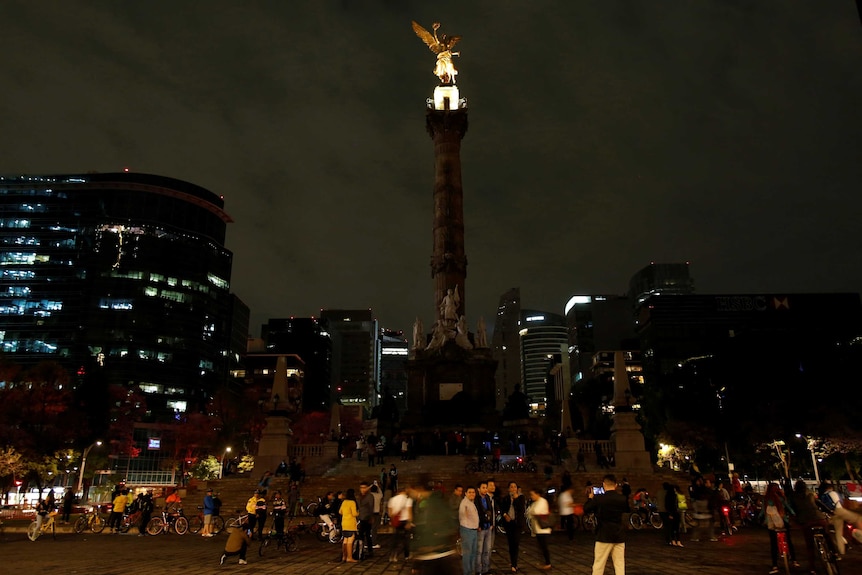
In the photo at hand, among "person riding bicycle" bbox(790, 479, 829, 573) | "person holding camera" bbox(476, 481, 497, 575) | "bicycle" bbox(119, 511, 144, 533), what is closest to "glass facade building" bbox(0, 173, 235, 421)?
"bicycle" bbox(119, 511, 144, 533)

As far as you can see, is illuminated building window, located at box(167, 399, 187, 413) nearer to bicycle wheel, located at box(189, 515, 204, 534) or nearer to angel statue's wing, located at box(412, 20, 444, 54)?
angel statue's wing, located at box(412, 20, 444, 54)

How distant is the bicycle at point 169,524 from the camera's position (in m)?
23.1

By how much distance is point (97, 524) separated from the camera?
25281 mm

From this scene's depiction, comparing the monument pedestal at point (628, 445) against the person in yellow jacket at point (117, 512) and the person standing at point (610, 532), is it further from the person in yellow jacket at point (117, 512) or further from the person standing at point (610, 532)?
the person standing at point (610, 532)

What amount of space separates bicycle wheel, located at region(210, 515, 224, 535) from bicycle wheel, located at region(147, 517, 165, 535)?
6.28ft

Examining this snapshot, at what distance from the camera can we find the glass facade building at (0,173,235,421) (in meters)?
102

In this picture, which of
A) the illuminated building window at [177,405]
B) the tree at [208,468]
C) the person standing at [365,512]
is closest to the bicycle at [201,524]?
the person standing at [365,512]

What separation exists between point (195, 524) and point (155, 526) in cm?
175

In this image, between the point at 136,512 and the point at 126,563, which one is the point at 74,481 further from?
the point at 126,563

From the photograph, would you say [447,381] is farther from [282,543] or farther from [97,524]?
[282,543]

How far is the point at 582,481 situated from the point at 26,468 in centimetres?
3449

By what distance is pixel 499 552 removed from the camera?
56.9ft

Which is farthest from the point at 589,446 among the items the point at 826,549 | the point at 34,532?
the point at 34,532

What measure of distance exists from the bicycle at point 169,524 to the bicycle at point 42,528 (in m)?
3.18
